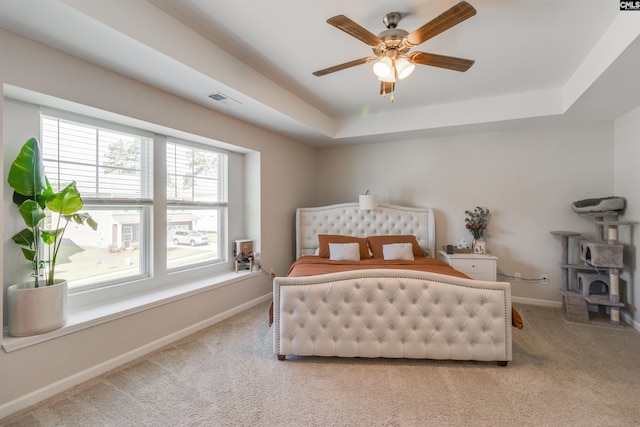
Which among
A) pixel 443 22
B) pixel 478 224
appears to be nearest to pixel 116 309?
pixel 443 22

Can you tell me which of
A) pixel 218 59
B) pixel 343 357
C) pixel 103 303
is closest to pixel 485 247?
pixel 343 357

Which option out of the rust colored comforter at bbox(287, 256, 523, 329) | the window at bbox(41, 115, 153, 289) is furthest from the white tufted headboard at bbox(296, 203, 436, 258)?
the window at bbox(41, 115, 153, 289)

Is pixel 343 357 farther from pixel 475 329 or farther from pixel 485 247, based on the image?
pixel 485 247

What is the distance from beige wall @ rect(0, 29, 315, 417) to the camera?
71.4 inches

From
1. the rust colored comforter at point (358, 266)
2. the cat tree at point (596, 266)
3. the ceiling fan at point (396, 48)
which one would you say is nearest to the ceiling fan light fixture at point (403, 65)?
the ceiling fan at point (396, 48)

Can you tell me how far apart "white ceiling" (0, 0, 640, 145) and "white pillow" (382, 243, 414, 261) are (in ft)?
5.71

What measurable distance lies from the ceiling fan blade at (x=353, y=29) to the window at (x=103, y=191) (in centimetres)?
218

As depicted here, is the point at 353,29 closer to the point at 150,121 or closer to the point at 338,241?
the point at 150,121

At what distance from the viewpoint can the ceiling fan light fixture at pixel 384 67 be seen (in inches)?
77.0

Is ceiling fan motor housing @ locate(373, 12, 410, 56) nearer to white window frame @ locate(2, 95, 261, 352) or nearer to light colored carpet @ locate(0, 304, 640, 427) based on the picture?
white window frame @ locate(2, 95, 261, 352)

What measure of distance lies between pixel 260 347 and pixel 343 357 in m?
0.78

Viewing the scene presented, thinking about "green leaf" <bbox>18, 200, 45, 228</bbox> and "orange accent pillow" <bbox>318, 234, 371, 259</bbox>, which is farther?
"orange accent pillow" <bbox>318, 234, 371, 259</bbox>

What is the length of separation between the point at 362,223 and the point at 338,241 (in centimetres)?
57

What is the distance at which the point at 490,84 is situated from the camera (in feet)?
10.2
